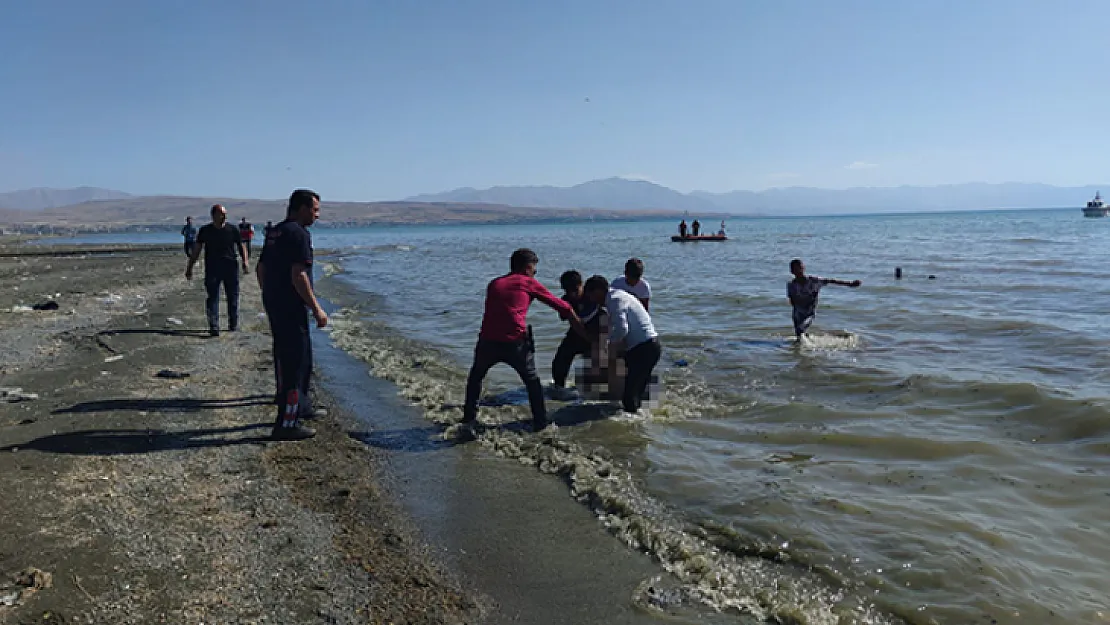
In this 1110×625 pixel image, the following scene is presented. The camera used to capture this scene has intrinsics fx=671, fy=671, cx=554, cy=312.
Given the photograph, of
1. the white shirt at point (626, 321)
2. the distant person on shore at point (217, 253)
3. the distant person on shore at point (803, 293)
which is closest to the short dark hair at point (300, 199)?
the white shirt at point (626, 321)

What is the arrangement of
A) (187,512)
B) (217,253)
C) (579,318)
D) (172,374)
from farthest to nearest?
1. (217,253)
2. (172,374)
3. (579,318)
4. (187,512)

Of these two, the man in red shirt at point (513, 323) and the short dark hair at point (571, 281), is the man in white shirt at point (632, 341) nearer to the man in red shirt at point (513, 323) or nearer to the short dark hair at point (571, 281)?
the short dark hair at point (571, 281)

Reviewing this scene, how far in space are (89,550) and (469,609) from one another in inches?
88.8

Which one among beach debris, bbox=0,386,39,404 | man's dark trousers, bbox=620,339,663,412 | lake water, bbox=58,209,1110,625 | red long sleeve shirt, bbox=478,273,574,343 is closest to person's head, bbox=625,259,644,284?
man's dark trousers, bbox=620,339,663,412

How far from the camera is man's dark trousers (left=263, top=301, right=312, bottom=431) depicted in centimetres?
613

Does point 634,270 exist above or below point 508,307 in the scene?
above

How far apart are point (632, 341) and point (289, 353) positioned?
12.1ft

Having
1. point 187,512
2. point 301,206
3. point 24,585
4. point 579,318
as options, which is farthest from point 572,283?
point 24,585

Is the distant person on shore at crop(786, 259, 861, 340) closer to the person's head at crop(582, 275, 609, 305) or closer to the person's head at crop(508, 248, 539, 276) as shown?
the person's head at crop(582, 275, 609, 305)

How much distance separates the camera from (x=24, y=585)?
3490 mm

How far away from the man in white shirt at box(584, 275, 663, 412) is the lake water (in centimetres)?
30

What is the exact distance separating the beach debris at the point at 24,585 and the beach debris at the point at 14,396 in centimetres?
429

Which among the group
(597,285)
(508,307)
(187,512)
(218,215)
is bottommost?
(187,512)

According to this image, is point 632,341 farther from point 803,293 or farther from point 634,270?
point 803,293
